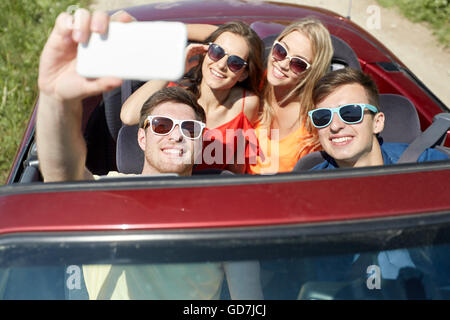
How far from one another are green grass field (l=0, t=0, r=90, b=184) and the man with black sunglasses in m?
2.27

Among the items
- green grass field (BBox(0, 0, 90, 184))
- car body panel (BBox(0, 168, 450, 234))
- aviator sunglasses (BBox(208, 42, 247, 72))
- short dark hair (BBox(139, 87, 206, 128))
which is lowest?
car body panel (BBox(0, 168, 450, 234))

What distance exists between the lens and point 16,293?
3.74 feet

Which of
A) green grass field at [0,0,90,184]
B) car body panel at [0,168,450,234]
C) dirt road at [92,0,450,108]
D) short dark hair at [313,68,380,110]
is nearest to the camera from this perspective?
car body panel at [0,168,450,234]

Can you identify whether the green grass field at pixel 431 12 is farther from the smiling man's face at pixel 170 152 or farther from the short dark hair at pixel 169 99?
the smiling man's face at pixel 170 152

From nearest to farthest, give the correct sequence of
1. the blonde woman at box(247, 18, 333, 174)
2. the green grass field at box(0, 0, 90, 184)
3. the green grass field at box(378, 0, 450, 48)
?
the blonde woman at box(247, 18, 333, 174), the green grass field at box(0, 0, 90, 184), the green grass field at box(378, 0, 450, 48)

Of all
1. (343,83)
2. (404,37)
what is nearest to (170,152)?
(343,83)

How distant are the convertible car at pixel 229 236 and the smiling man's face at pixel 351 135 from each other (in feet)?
2.13

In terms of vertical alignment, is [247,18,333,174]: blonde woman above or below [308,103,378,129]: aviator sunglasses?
above

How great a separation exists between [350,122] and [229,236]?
3.29 ft

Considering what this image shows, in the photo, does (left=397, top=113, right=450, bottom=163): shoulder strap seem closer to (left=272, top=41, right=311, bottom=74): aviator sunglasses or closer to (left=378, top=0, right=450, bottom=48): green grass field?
(left=272, top=41, right=311, bottom=74): aviator sunglasses

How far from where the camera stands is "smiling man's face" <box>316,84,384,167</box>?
1.89 m

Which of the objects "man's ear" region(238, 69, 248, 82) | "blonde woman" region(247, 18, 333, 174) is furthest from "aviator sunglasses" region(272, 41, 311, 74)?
"man's ear" region(238, 69, 248, 82)

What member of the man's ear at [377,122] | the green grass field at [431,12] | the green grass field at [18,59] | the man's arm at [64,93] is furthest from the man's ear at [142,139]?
the green grass field at [431,12]

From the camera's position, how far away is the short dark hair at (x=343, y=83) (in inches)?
79.0
